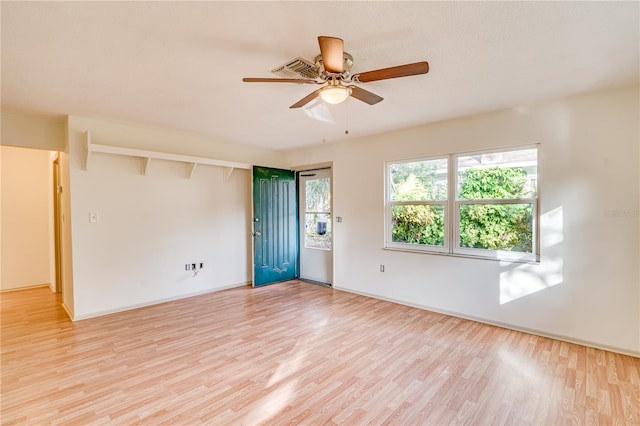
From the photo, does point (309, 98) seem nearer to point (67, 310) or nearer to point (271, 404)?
point (271, 404)

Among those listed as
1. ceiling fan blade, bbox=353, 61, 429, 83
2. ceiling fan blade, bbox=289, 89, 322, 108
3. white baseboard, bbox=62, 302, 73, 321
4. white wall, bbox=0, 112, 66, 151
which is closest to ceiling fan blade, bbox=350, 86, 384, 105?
ceiling fan blade, bbox=353, 61, 429, 83

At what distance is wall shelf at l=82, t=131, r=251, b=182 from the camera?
11.7 ft

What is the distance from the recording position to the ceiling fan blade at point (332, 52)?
1.59 meters

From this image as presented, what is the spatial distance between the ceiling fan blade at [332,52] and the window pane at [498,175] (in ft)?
8.14

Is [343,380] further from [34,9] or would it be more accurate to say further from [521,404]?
[34,9]

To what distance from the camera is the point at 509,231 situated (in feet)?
11.2

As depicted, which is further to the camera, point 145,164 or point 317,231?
point 317,231

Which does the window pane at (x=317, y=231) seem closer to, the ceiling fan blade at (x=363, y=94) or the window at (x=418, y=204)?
the window at (x=418, y=204)

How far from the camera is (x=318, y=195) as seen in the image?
5496 millimetres

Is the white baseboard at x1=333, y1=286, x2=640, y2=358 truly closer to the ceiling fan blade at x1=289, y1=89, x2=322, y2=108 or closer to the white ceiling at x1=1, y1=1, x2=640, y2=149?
the white ceiling at x1=1, y1=1, x2=640, y2=149

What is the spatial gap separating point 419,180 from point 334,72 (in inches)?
104

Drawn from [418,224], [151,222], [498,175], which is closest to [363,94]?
[498,175]

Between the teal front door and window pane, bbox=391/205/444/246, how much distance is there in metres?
2.00

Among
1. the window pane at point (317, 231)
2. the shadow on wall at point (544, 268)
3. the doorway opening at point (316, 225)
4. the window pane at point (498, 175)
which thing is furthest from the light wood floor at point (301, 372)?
the window pane at point (317, 231)
